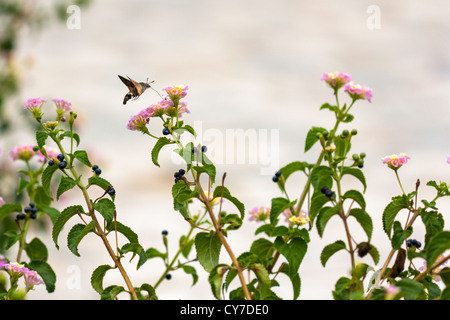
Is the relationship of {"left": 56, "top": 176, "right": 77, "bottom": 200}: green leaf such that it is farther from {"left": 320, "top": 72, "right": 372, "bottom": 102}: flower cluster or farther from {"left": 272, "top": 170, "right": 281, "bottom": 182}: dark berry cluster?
{"left": 320, "top": 72, "right": 372, "bottom": 102}: flower cluster

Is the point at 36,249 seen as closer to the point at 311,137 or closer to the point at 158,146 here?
the point at 158,146

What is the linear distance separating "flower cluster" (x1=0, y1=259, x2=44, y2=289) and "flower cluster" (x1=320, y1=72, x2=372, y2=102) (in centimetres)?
70

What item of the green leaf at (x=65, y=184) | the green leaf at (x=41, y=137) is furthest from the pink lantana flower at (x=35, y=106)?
the green leaf at (x=65, y=184)

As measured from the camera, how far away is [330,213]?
2.91 ft

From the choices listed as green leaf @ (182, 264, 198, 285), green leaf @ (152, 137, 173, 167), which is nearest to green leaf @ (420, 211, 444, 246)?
green leaf @ (152, 137, 173, 167)

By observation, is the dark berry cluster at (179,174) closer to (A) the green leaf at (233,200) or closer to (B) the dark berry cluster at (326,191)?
(A) the green leaf at (233,200)

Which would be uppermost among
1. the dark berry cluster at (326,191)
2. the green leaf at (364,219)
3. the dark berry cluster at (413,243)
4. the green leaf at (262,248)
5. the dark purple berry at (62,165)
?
the dark purple berry at (62,165)

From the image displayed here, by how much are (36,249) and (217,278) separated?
0.60 metres

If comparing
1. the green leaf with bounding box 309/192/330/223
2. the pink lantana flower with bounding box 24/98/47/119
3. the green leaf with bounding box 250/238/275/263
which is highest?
the pink lantana flower with bounding box 24/98/47/119

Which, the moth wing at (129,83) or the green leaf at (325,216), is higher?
the moth wing at (129,83)

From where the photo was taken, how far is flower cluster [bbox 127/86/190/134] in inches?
37.0

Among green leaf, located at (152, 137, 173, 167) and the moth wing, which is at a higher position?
the moth wing

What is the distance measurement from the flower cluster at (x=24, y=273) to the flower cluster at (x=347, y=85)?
2.29 feet

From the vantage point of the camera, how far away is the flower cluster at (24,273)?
38.6 inches
